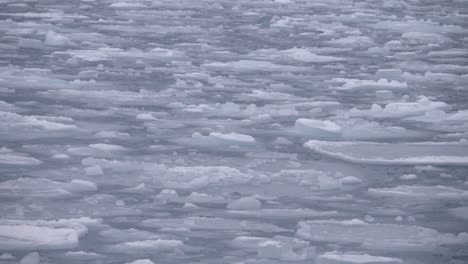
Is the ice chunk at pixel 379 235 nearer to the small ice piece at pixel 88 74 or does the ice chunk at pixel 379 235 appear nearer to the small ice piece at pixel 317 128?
the small ice piece at pixel 317 128

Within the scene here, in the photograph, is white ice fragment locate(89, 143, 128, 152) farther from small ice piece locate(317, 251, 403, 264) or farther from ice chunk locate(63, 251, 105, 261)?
small ice piece locate(317, 251, 403, 264)

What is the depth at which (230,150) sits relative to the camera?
5.37 m

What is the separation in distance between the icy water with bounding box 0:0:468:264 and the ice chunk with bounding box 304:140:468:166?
17 mm

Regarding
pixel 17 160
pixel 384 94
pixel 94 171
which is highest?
pixel 384 94

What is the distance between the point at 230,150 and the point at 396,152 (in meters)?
0.94

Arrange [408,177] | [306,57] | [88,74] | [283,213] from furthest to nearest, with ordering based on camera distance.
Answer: [306,57] < [88,74] < [408,177] < [283,213]

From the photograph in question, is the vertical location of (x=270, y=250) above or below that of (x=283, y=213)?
below

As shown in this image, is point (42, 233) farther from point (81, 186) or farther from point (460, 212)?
point (460, 212)

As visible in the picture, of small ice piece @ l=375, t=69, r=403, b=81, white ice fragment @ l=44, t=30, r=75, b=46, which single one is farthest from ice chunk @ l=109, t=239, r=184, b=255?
white ice fragment @ l=44, t=30, r=75, b=46

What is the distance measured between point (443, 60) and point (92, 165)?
217 inches

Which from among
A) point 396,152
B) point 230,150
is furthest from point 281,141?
point 396,152

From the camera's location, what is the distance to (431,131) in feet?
19.7

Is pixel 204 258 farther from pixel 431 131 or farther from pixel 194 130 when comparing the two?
pixel 431 131

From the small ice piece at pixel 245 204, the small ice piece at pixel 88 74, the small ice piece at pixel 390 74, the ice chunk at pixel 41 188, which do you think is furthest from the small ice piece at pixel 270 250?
the small ice piece at pixel 390 74
